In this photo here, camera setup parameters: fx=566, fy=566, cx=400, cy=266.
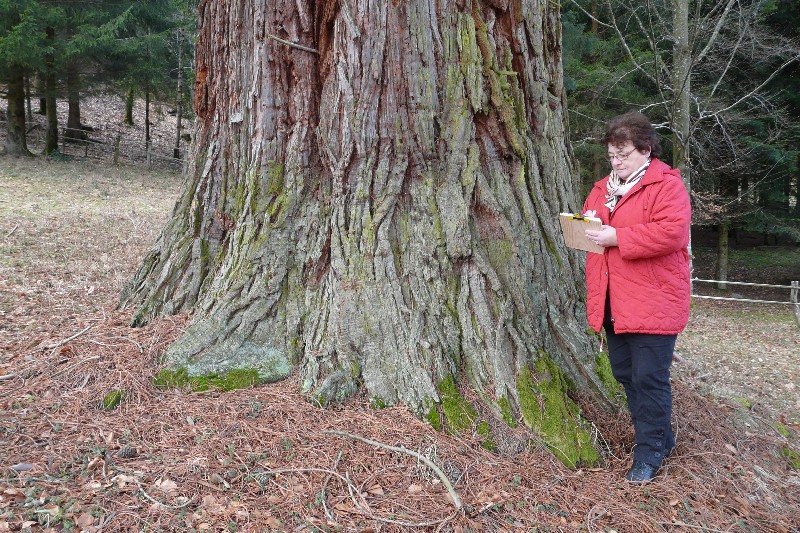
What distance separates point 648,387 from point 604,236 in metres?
0.85

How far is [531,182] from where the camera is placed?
12.2 ft

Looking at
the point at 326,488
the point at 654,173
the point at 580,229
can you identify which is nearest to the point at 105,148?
the point at 326,488

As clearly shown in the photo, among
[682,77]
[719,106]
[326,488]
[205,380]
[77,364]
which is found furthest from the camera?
[719,106]

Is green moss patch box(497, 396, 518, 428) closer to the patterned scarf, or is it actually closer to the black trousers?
the black trousers

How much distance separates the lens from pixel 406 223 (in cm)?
350

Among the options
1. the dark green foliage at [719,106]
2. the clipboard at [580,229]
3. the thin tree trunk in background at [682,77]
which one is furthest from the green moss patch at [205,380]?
the dark green foliage at [719,106]

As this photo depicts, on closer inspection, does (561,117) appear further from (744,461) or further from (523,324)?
(744,461)

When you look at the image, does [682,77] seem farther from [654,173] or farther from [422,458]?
[422,458]

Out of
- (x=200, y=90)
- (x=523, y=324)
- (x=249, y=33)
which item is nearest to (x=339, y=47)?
(x=249, y=33)

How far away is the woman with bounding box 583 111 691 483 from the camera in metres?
2.82

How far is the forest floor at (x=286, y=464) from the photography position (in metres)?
2.58

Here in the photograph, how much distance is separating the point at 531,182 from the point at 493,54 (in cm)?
84

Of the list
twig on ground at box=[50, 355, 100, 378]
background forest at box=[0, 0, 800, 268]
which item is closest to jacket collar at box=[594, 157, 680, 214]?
twig on ground at box=[50, 355, 100, 378]

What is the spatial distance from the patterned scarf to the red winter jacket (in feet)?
0.12
